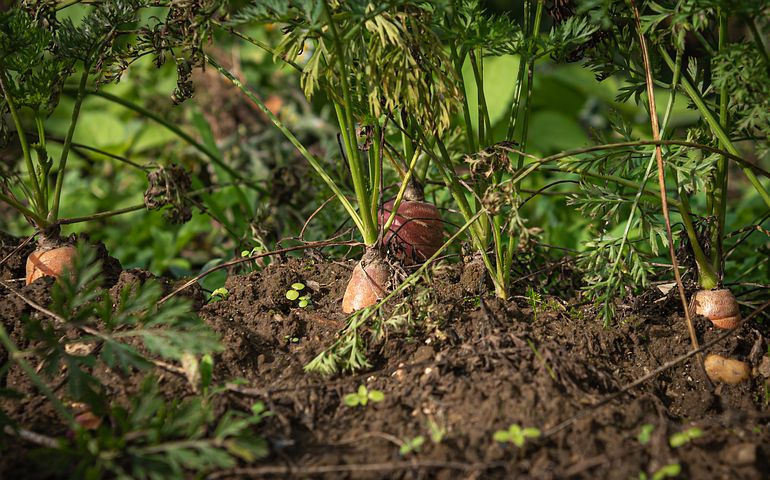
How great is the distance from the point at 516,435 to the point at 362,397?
13.5 inches

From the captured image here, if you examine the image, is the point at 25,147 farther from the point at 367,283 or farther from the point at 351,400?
the point at 351,400

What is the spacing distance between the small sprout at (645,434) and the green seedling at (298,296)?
897 millimetres

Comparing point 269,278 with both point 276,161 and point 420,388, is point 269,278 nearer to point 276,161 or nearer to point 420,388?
point 420,388

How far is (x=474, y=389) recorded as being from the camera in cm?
138

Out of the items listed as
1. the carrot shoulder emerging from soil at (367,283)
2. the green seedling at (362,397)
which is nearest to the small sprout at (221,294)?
the carrot shoulder emerging from soil at (367,283)

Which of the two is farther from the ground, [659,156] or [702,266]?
[659,156]

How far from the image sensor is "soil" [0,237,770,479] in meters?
1.20

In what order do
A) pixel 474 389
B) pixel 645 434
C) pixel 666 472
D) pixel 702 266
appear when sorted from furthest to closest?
pixel 702 266, pixel 474 389, pixel 645 434, pixel 666 472

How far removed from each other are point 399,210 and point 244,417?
78 centimetres

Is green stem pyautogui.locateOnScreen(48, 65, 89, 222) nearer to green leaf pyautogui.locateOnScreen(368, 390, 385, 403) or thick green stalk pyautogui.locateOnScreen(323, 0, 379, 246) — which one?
thick green stalk pyautogui.locateOnScreen(323, 0, 379, 246)

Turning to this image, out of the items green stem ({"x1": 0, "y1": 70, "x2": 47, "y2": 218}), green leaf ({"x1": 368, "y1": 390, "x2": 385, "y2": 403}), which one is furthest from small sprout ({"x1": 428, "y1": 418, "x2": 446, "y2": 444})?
green stem ({"x1": 0, "y1": 70, "x2": 47, "y2": 218})

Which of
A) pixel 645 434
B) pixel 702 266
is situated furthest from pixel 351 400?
pixel 702 266

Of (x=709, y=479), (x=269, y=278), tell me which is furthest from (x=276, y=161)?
(x=709, y=479)

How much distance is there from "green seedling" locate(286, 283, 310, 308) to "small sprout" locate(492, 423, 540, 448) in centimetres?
73
